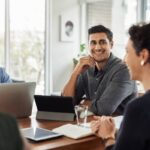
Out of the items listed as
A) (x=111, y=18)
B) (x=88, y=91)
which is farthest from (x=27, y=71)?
(x=88, y=91)

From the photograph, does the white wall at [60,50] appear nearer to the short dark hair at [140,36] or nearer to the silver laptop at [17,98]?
the silver laptop at [17,98]

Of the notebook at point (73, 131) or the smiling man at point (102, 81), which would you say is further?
the smiling man at point (102, 81)

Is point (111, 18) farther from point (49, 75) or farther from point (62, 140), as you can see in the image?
point (62, 140)

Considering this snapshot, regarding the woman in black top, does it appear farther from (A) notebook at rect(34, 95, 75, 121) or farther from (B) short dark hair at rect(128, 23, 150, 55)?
(A) notebook at rect(34, 95, 75, 121)

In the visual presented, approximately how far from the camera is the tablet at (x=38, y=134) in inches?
61.1

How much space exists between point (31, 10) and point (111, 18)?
1367 mm

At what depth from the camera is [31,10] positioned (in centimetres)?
525

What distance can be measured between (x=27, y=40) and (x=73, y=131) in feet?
12.4

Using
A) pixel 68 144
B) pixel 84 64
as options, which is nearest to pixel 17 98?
pixel 68 144

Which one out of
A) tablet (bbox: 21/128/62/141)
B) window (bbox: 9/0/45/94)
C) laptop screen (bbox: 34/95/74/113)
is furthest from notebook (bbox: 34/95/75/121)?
Result: window (bbox: 9/0/45/94)

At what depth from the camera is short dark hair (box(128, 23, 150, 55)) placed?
1.38 m

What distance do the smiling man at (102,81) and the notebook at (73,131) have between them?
0.45 metres

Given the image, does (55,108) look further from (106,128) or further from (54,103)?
(106,128)

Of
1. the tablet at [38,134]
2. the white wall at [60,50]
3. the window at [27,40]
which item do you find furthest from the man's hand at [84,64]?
the white wall at [60,50]
